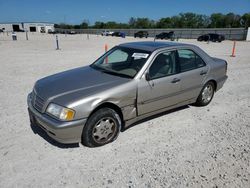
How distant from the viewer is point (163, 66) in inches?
161

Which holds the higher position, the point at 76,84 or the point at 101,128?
the point at 76,84

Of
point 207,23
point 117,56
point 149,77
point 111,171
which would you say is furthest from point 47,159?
point 207,23

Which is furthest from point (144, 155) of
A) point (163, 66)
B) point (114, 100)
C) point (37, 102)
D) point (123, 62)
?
point (123, 62)

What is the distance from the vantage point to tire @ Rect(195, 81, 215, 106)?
5.03 m

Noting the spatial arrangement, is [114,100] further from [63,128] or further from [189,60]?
[189,60]

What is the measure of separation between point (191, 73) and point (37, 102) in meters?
3.03

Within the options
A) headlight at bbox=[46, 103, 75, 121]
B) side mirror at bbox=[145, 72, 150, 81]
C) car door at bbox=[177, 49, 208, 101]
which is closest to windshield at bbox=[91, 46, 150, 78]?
side mirror at bbox=[145, 72, 150, 81]

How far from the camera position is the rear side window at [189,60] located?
14.5 feet

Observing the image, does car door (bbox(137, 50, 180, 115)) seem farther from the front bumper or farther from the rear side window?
the front bumper

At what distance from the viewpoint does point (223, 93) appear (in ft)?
20.6

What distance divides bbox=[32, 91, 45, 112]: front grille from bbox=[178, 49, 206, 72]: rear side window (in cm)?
270

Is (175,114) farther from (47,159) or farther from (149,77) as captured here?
(47,159)

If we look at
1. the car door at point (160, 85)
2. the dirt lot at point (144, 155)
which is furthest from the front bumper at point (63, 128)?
the car door at point (160, 85)

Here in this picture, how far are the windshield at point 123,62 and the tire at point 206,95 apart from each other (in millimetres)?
1876
